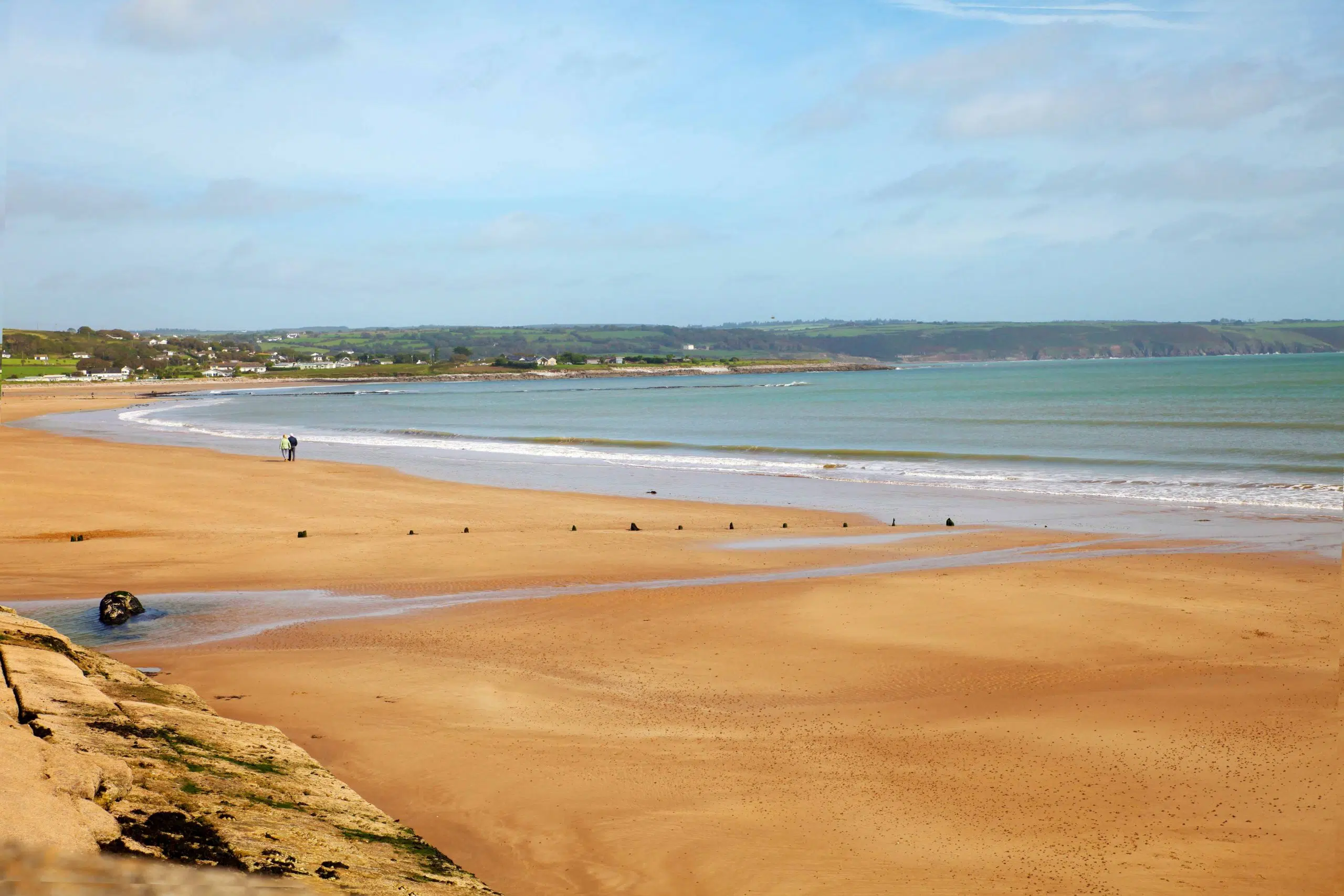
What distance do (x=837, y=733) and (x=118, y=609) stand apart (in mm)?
8782

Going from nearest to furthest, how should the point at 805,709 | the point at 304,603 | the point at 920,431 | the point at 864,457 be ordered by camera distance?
the point at 805,709, the point at 304,603, the point at 864,457, the point at 920,431

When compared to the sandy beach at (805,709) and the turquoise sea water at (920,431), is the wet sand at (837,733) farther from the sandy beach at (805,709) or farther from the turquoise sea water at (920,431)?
the turquoise sea water at (920,431)

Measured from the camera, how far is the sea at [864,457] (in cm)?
1697

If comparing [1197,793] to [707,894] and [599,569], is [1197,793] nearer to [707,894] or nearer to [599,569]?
[707,894]

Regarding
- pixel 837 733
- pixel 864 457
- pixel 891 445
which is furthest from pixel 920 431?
pixel 837 733

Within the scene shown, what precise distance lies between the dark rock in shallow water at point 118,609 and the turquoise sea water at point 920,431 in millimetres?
20935

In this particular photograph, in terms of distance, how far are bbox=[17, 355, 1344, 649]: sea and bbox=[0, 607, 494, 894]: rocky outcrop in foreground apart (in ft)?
16.8

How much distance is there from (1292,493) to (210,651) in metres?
24.3

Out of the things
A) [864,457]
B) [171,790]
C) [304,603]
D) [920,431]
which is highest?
[171,790]

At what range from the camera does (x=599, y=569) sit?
637 inches

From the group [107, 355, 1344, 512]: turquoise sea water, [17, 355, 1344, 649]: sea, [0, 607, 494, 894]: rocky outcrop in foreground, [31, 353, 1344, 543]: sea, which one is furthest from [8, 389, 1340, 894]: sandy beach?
[107, 355, 1344, 512]: turquoise sea water

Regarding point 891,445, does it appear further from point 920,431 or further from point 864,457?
point 920,431

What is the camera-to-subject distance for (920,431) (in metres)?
49.9

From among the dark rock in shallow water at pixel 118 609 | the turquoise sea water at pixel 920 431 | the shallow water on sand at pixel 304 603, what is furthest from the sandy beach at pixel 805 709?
the turquoise sea water at pixel 920 431
